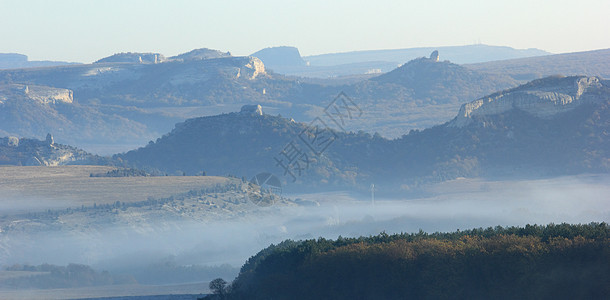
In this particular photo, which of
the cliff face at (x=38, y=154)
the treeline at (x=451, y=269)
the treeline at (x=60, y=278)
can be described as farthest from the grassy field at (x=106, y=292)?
the cliff face at (x=38, y=154)

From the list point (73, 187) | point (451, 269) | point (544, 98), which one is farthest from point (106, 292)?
point (544, 98)

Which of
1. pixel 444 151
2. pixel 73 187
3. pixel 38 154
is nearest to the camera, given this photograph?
pixel 73 187

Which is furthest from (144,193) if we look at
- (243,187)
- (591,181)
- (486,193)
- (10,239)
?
(591,181)

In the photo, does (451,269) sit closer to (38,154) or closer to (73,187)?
(73,187)

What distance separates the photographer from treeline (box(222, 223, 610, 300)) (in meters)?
50.1

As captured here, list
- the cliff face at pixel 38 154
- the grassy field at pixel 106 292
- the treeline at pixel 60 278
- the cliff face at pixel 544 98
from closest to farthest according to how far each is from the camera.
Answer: the grassy field at pixel 106 292
the treeline at pixel 60 278
the cliff face at pixel 38 154
the cliff face at pixel 544 98

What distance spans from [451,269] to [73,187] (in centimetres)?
7794

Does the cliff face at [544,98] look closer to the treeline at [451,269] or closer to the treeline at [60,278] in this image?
the treeline at [60,278]

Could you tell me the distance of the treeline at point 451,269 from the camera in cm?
5012

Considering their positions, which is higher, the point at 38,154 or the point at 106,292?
the point at 106,292

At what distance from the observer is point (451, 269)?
53125 mm

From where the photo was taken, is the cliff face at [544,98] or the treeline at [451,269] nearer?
the treeline at [451,269]

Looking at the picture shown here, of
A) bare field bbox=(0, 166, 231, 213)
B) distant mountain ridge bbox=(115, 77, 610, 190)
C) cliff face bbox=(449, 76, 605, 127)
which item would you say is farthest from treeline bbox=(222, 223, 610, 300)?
cliff face bbox=(449, 76, 605, 127)

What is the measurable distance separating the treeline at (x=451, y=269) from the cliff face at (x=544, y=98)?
101 metres
